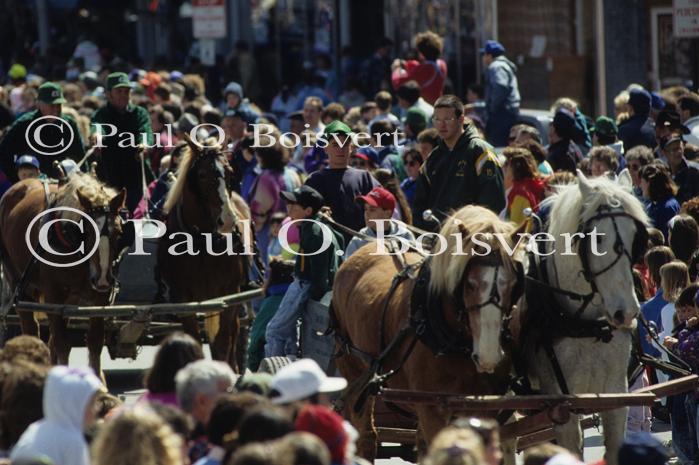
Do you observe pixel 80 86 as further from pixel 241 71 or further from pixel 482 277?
pixel 482 277

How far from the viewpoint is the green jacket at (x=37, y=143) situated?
14727 mm

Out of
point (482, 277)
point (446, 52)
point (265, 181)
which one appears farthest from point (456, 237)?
point (446, 52)

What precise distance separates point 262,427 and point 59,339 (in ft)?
21.6

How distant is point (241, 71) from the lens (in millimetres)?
31031

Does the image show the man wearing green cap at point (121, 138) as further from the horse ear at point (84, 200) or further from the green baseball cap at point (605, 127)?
the green baseball cap at point (605, 127)

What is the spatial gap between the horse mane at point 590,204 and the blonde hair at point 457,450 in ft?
9.69

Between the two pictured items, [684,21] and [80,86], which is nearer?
[684,21]

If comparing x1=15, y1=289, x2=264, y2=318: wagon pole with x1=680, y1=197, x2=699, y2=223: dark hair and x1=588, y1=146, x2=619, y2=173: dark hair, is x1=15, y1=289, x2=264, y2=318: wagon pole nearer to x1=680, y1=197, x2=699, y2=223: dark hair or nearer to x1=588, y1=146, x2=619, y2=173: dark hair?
x1=588, y1=146, x2=619, y2=173: dark hair

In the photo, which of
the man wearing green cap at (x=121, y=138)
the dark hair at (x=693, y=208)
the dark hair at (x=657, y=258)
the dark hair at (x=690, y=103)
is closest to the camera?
the dark hair at (x=657, y=258)

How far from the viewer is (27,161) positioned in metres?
14.6

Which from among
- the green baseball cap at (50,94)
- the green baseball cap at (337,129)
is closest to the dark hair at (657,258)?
the green baseball cap at (337,129)

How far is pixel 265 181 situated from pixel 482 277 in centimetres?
Result: 829

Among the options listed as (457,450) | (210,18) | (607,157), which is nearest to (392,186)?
(607,157)

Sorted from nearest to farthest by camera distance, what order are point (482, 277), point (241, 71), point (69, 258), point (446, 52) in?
point (482, 277), point (69, 258), point (446, 52), point (241, 71)
